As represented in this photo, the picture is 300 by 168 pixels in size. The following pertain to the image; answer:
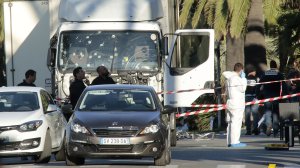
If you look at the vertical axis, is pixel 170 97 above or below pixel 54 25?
below

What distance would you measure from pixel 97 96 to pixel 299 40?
1950 cm

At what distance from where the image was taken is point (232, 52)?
3903 centimetres

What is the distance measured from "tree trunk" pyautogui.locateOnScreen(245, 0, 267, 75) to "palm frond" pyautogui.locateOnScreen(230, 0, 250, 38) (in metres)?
0.35

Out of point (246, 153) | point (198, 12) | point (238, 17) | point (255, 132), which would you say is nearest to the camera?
point (246, 153)

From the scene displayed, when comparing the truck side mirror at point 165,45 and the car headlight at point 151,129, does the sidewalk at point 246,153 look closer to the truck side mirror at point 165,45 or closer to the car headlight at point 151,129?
the car headlight at point 151,129

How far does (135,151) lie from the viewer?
17922 mm

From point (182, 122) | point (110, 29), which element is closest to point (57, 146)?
point (110, 29)

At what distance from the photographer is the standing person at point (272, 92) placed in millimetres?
27812

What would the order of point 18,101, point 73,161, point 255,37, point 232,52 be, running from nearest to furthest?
point 73,161 < point 18,101 < point 255,37 < point 232,52

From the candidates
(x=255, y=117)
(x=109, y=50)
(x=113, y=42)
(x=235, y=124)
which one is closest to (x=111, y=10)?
(x=113, y=42)

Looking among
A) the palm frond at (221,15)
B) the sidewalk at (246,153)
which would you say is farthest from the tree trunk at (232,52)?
the sidewalk at (246,153)

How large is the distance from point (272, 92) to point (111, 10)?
17.0 feet

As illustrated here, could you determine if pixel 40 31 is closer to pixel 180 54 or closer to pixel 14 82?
pixel 14 82

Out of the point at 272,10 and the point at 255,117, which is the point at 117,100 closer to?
the point at 255,117
